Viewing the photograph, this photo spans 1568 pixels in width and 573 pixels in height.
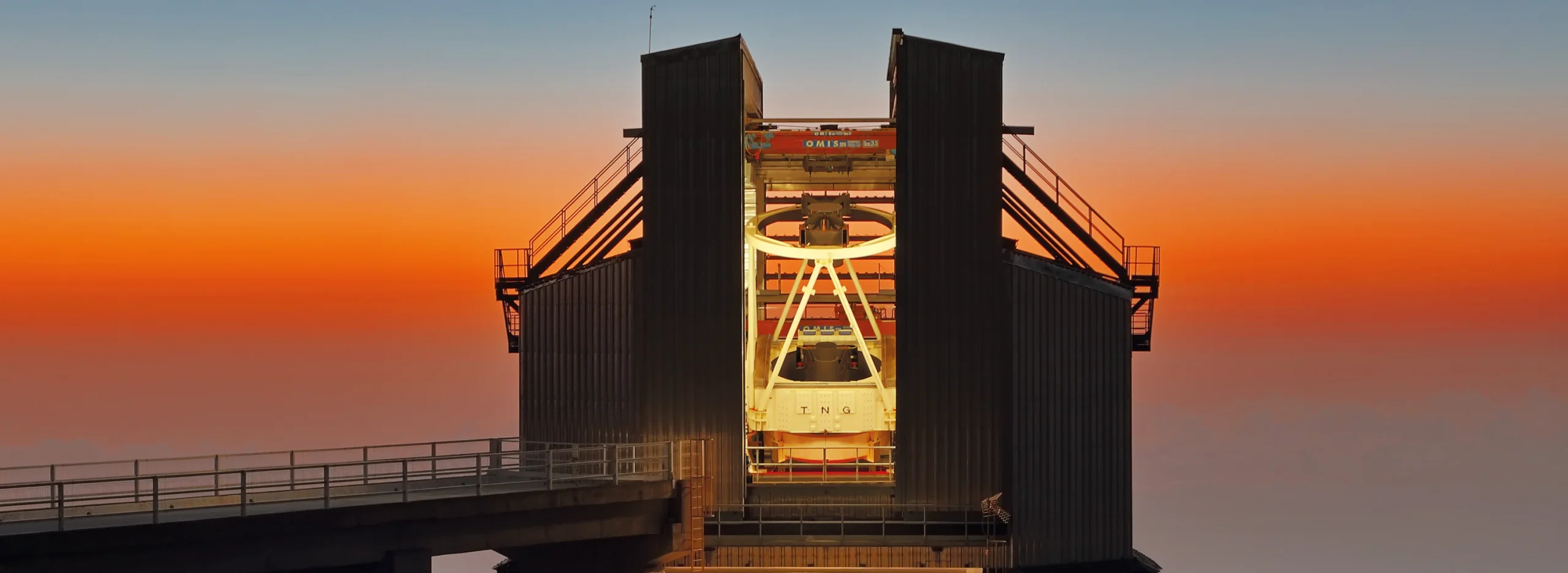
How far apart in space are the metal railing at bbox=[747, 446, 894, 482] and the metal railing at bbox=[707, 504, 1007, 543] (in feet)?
3.42

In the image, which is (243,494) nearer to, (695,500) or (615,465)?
(615,465)

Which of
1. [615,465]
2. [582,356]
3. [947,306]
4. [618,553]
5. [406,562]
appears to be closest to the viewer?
[406,562]

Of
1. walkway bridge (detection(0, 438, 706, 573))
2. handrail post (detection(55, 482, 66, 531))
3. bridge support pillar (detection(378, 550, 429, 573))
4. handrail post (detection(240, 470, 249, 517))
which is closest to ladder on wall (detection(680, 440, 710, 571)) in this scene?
walkway bridge (detection(0, 438, 706, 573))

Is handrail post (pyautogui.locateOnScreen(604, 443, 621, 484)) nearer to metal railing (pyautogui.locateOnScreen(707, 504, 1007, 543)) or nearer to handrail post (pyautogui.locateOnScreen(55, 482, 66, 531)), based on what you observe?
metal railing (pyautogui.locateOnScreen(707, 504, 1007, 543))

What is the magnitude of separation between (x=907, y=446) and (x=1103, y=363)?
520 centimetres

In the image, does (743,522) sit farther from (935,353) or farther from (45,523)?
(45,523)

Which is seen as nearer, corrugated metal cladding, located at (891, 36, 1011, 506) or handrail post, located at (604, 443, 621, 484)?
handrail post, located at (604, 443, 621, 484)

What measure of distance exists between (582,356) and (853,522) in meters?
8.53

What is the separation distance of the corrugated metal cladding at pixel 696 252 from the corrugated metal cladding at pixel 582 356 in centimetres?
110

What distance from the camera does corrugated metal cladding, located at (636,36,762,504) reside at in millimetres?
41719

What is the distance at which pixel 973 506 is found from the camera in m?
41.4

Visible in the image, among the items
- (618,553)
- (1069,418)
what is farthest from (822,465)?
(618,553)

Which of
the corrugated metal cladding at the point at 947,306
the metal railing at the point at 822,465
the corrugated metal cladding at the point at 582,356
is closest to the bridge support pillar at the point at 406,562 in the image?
the corrugated metal cladding at the point at 582,356

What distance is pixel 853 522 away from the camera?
4106 centimetres
